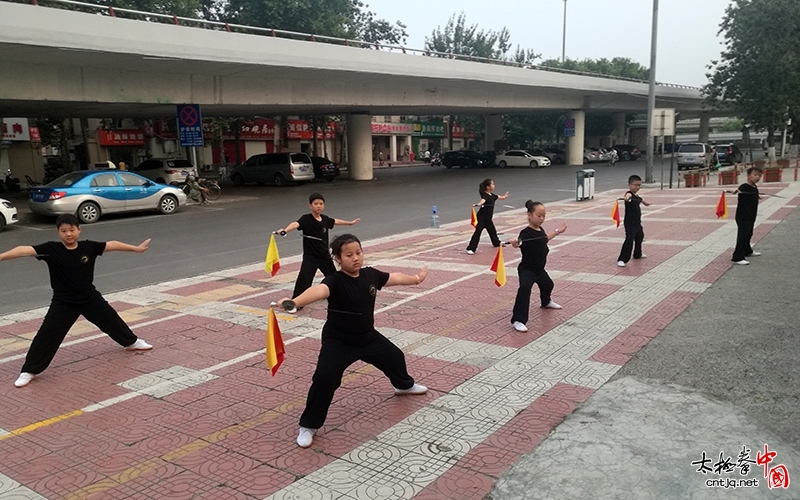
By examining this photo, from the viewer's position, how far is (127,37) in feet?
59.4

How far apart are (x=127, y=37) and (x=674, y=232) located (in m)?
15.6

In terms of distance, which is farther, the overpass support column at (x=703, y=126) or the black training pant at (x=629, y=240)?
the overpass support column at (x=703, y=126)

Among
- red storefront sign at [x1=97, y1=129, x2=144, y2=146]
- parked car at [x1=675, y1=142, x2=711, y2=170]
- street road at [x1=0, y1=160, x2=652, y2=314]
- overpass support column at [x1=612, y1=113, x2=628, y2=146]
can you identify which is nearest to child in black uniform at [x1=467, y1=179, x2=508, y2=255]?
street road at [x1=0, y1=160, x2=652, y2=314]

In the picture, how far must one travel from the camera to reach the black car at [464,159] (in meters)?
46.7

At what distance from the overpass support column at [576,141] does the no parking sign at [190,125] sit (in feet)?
97.1

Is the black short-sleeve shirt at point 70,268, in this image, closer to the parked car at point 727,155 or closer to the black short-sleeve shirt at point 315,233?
the black short-sleeve shirt at point 315,233

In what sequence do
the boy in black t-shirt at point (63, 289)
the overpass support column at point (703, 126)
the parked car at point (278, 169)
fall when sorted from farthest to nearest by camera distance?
the overpass support column at point (703, 126) < the parked car at point (278, 169) < the boy in black t-shirt at point (63, 289)

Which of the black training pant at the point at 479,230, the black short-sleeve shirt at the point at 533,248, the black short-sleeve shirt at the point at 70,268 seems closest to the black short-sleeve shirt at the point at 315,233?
the black short-sleeve shirt at the point at 533,248

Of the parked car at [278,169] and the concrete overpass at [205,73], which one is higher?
the concrete overpass at [205,73]

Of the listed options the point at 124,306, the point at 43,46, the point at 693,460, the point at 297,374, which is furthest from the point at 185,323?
the point at 43,46

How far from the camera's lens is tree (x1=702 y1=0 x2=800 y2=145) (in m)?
34.2

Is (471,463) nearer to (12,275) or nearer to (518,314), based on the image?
(518,314)

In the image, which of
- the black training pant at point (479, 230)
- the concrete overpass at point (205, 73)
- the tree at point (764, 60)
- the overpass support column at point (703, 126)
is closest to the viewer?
the black training pant at point (479, 230)

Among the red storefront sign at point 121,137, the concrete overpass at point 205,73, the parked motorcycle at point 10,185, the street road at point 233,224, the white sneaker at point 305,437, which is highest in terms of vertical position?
the concrete overpass at point 205,73
